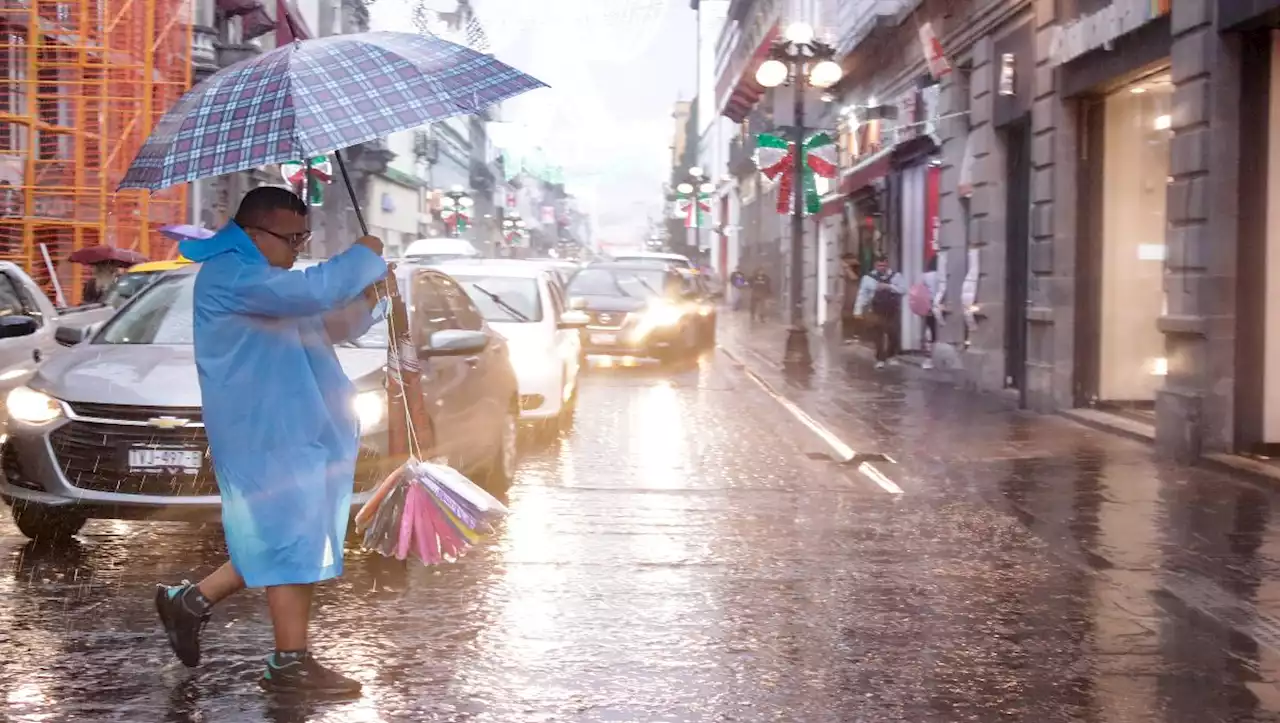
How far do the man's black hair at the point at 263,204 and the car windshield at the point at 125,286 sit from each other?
36.7 feet

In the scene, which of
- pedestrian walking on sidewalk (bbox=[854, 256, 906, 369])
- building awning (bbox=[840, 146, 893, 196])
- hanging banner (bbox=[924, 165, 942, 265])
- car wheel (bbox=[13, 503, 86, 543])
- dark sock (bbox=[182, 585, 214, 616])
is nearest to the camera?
dark sock (bbox=[182, 585, 214, 616])

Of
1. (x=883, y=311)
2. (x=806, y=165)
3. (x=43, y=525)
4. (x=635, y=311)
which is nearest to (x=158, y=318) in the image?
(x=43, y=525)

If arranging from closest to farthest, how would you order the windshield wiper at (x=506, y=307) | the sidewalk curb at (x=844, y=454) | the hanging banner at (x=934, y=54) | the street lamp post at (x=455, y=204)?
the sidewalk curb at (x=844, y=454), the windshield wiper at (x=506, y=307), the hanging banner at (x=934, y=54), the street lamp post at (x=455, y=204)

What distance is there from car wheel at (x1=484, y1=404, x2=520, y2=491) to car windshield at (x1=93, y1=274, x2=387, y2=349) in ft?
5.34

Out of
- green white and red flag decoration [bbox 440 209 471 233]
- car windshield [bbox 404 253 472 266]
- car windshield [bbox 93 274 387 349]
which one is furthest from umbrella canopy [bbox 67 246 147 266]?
green white and red flag decoration [bbox 440 209 471 233]

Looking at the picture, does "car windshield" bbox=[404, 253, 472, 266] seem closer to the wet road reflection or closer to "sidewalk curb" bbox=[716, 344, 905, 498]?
"sidewalk curb" bbox=[716, 344, 905, 498]

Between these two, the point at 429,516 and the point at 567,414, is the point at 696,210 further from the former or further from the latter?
the point at 429,516

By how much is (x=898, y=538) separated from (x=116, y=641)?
447cm

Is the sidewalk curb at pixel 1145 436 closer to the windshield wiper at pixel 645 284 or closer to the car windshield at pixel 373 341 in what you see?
the windshield wiper at pixel 645 284

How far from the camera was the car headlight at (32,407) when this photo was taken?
25.4 feet

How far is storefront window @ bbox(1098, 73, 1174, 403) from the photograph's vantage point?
52.4ft

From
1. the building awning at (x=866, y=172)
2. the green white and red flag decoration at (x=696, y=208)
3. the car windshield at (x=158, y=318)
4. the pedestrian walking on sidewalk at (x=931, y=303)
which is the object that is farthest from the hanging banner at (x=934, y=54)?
the green white and red flag decoration at (x=696, y=208)

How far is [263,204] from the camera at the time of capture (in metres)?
5.29

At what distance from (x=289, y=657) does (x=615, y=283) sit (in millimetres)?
21650
